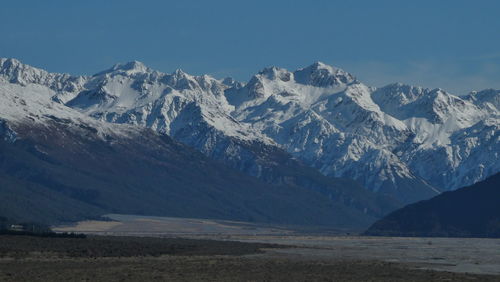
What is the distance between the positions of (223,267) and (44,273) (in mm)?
32378

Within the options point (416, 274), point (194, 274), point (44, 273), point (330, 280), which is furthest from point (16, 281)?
point (416, 274)

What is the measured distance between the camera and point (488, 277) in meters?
178

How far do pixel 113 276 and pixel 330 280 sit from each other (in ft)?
96.6

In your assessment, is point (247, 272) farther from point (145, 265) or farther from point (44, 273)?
point (44, 273)

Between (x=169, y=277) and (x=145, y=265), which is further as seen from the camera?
(x=145, y=265)

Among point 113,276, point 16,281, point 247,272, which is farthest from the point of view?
point 247,272

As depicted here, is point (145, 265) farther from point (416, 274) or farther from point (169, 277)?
point (416, 274)

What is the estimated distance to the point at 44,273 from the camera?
169250 millimetres

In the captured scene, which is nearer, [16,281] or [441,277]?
[16,281]

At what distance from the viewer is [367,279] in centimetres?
17238

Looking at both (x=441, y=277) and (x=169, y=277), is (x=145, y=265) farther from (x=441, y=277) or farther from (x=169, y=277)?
(x=441, y=277)

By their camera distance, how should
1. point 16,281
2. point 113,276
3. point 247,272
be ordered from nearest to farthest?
point 16,281 → point 113,276 → point 247,272

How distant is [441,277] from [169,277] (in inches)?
1544

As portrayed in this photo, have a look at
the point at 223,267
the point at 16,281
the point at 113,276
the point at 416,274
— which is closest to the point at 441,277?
the point at 416,274
